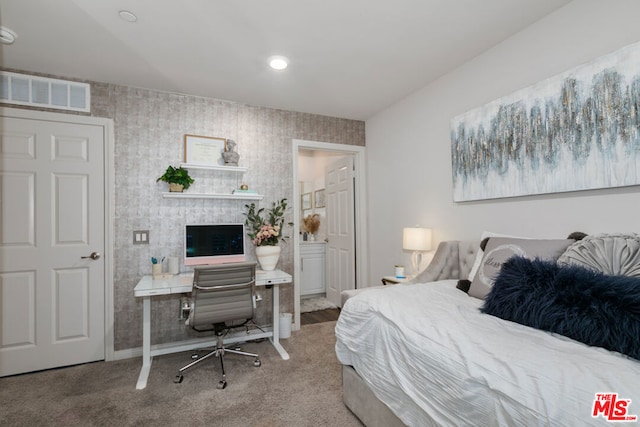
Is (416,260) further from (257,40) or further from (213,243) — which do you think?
(257,40)

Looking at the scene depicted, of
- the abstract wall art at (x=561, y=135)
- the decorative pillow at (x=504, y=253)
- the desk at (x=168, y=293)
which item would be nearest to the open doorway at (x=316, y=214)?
the desk at (x=168, y=293)

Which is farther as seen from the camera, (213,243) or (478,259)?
(213,243)

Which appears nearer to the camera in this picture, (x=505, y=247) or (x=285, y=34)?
(x=505, y=247)

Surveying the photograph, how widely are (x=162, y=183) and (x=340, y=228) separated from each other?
236 centimetres

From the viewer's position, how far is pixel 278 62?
98.6 inches

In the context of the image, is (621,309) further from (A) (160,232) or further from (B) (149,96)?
(B) (149,96)

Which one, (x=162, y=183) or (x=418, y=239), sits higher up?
(x=162, y=183)

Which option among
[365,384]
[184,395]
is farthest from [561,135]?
[184,395]

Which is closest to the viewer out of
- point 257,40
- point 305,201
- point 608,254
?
point 608,254

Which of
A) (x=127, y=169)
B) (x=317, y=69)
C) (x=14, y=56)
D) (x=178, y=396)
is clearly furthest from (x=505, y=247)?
(x=14, y=56)

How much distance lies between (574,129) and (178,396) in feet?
10.3

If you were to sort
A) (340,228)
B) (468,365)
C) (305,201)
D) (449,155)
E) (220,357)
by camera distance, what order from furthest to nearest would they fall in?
(305,201) → (340,228) → (449,155) → (220,357) → (468,365)

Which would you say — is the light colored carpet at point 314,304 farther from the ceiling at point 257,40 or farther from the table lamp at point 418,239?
the ceiling at point 257,40

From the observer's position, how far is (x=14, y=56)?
2387mm
